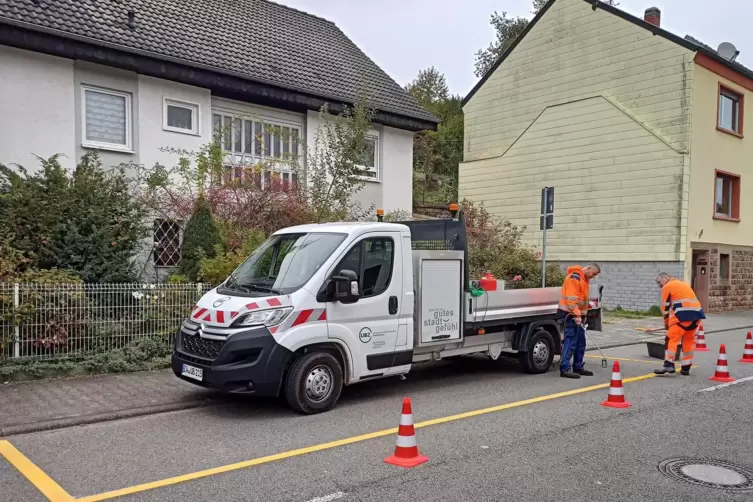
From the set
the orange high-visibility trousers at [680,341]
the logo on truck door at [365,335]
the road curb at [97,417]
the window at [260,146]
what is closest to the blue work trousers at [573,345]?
the orange high-visibility trousers at [680,341]

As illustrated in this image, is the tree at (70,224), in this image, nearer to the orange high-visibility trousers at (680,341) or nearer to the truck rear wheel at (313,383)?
the truck rear wheel at (313,383)

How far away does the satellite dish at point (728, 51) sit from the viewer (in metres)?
24.2

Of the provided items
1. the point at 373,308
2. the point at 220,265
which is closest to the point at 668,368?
the point at 373,308

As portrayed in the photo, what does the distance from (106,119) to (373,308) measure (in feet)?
28.7

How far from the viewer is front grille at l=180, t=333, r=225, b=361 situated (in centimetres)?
690

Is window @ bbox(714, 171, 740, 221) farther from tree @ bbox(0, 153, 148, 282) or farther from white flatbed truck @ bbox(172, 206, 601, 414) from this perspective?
tree @ bbox(0, 153, 148, 282)

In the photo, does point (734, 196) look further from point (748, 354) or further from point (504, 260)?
point (748, 354)

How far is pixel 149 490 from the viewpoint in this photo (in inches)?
191

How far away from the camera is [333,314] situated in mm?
7223

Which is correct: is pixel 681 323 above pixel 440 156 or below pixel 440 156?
below

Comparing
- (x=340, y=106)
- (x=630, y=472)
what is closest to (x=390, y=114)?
(x=340, y=106)

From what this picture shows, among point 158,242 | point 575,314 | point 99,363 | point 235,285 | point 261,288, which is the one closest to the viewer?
point 261,288

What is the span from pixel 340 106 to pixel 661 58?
1091cm

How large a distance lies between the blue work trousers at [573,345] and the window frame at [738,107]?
1484 cm
